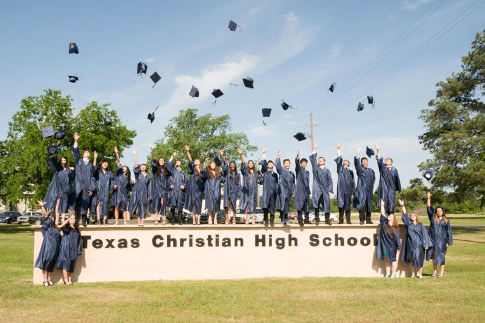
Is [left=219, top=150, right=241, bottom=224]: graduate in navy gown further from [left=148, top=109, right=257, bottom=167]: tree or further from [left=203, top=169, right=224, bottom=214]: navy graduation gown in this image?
[left=148, top=109, right=257, bottom=167]: tree

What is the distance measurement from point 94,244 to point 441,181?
1878 centimetres

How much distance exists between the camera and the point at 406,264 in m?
10.6

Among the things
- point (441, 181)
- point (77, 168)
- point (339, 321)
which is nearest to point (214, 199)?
point (77, 168)

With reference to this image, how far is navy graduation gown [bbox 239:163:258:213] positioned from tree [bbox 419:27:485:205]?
14.7 metres

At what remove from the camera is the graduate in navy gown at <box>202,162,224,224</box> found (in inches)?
450

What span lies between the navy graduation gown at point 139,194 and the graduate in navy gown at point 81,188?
1.13 metres

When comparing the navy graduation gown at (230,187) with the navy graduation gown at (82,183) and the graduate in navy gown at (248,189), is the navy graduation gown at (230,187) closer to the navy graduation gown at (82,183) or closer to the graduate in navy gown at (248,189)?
the graduate in navy gown at (248,189)

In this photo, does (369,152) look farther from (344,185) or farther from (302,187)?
(302,187)

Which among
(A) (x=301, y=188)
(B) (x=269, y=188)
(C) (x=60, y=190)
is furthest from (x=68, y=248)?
(A) (x=301, y=188)

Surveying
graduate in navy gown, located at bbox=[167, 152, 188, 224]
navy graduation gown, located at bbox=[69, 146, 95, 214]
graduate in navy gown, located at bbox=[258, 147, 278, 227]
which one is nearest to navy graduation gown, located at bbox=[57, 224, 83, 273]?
navy graduation gown, located at bbox=[69, 146, 95, 214]

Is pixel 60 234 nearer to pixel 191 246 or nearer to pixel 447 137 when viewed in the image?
pixel 191 246

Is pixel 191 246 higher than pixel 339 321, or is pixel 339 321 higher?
pixel 191 246

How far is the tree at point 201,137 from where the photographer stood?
4136 centimetres

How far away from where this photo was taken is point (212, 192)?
11.5m
